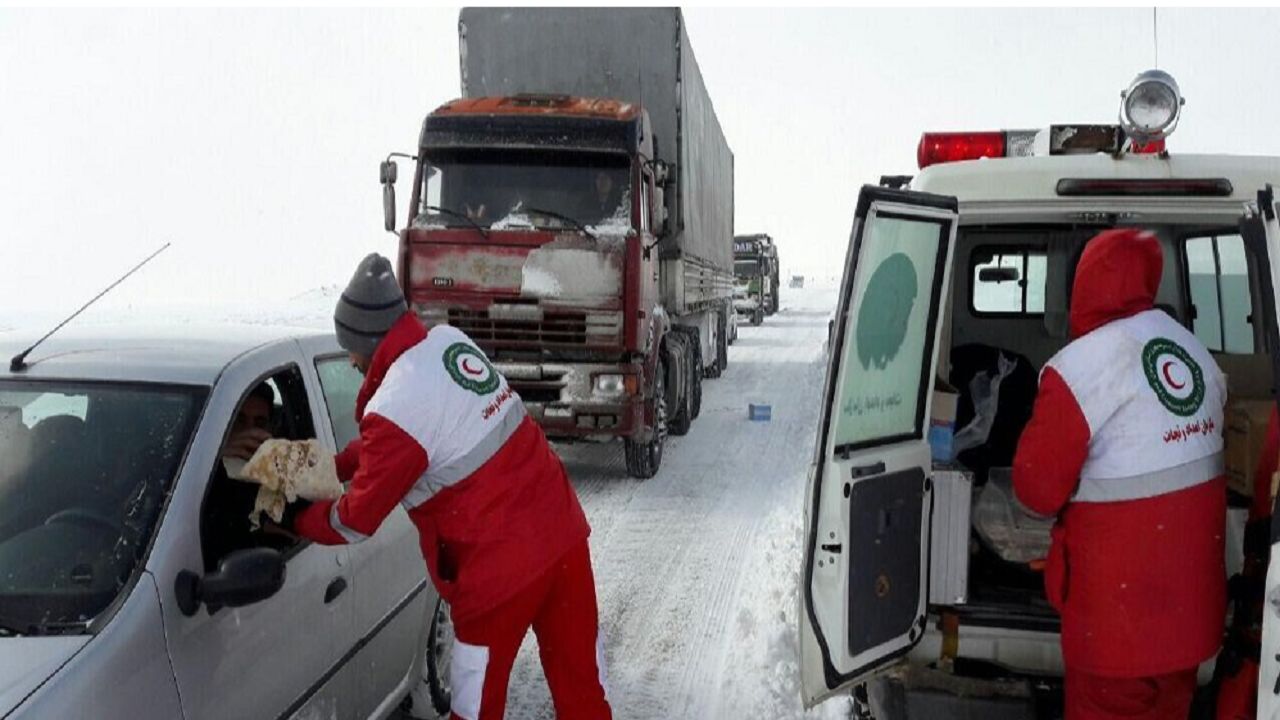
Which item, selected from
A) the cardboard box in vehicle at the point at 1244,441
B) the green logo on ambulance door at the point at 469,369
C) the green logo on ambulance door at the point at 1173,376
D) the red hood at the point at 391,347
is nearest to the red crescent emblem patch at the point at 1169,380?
the green logo on ambulance door at the point at 1173,376

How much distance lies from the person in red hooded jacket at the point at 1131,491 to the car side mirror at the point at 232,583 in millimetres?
2211

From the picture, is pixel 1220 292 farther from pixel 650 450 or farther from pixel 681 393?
pixel 681 393

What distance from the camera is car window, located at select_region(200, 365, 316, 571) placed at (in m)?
2.67

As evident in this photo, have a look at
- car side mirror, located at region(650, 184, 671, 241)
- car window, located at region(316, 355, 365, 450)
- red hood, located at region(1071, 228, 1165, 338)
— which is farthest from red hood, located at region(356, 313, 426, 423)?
car side mirror, located at region(650, 184, 671, 241)

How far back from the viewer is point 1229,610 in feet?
11.0

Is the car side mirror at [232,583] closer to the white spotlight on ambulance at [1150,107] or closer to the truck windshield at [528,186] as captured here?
the white spotlight on ambulance at [1150,107]

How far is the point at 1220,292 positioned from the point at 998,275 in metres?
1.11

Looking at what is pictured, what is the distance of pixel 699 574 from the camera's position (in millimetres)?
6387

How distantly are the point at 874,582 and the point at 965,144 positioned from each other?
1.78 metres

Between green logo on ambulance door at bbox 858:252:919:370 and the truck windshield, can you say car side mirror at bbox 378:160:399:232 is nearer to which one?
the truck windshield

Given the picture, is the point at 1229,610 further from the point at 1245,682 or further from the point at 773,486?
the point at 773,486

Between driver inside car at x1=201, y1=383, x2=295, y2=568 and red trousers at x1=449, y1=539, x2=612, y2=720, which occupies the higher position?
driver inside car at x1=201, y1=383, x2=295, y2=568

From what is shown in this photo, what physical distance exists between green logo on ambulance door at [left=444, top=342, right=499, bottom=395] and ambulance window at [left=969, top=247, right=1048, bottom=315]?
318 centimetres

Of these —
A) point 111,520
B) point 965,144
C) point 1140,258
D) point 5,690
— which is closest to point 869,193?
point 1140,258
